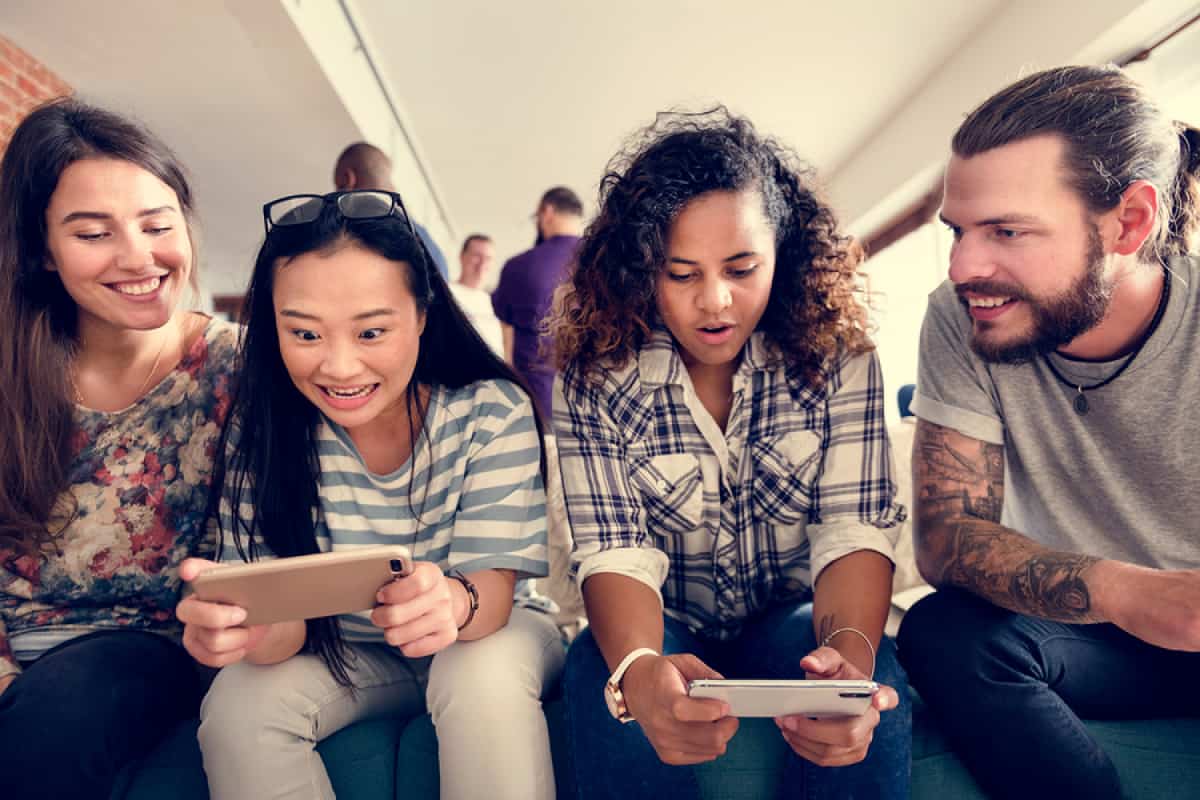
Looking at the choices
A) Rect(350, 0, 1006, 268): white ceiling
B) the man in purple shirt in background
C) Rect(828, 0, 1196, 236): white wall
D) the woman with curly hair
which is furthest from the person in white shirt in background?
the woman with curly hair

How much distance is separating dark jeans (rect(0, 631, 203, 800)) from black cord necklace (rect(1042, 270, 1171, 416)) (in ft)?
4.98

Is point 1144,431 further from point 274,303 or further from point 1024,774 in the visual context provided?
point 274,303

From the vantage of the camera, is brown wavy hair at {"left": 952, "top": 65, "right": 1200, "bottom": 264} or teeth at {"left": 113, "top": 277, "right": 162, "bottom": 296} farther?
teeth at {"left": 113, "top": 277, "right": 162, "bottom": 296}

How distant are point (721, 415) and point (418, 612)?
2.05 feet

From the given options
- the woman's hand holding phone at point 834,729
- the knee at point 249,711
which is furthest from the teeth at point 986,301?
the knee at point 249,711

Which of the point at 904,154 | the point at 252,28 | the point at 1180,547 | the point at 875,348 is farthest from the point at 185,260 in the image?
the point at 904,154

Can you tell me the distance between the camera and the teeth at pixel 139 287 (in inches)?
48.2

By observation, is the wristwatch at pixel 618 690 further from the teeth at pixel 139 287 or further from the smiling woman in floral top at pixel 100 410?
the teeth at pixel 139 287

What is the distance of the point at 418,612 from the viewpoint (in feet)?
2.88

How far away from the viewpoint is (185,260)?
130cm

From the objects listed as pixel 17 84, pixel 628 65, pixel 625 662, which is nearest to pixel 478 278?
pixel 628 65

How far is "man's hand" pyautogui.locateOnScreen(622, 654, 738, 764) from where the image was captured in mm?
836

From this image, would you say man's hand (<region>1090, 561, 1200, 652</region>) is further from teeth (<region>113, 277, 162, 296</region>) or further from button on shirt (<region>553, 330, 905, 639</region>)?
teeth (<region>113, 277, 162, 296</region>)

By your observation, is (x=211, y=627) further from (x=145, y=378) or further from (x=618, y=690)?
(x=145, y=378)
